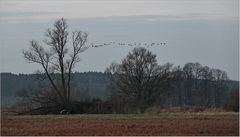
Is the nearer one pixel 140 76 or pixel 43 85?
pixel 43 85

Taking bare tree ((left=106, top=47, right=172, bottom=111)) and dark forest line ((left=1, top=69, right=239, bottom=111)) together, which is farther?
bare tree ((left=106, top=47, right=172, bottom=111))

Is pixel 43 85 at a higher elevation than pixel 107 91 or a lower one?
higher

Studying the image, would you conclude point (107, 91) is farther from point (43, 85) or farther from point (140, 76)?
point (43, 85)

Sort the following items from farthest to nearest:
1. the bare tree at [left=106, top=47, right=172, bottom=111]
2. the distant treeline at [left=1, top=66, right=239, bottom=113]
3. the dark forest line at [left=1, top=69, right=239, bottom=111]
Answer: the bare tree at [left=106, top=47, right=172, bottom=111] < the dark forest line at [left=1, top=69, right=239, bottom=111] < the distant treeline at [left=1, top=66, right=239, bottom=113]

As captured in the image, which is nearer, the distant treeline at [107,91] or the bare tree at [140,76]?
the distant treeline at [107,91]

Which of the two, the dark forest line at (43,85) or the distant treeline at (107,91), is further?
the dark forest line at (43,85)

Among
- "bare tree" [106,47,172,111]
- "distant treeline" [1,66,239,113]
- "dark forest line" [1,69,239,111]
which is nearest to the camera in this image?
"distant treeline" [1,66,239,113]

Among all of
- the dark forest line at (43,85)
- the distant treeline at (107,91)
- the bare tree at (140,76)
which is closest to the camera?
the distant treeline at (107,91)

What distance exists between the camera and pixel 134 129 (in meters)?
22.7

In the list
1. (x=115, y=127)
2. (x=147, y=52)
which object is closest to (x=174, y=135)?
(x=115, y=127)

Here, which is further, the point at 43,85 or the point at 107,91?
the point at 107,91

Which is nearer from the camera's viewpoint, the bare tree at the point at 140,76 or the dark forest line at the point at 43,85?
the dark forest line at the point at 43,85

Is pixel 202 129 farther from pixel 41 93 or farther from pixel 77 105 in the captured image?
pixel 41 93

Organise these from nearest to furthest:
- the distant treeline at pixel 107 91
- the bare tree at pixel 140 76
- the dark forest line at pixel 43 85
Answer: the distant treeline at pixel 107 91
the dark forest line at pixel 43 85
the bare tree at pixel 140 76
